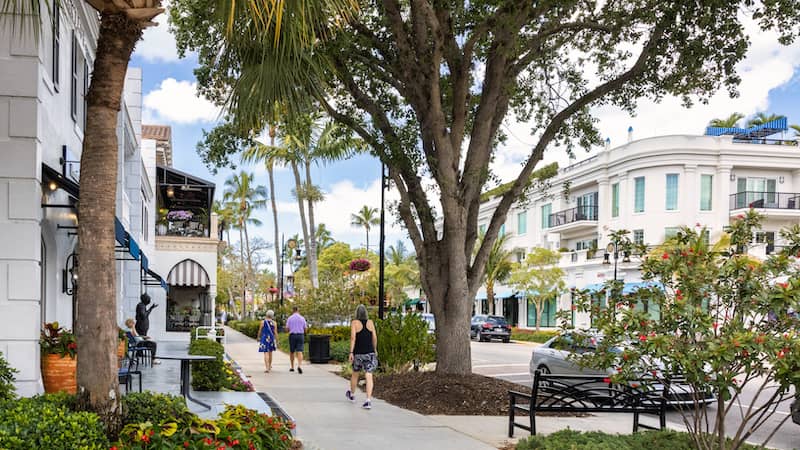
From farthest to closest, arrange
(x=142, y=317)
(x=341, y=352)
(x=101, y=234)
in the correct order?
(x=341, y=352), (x=142, y=317), (x=101, y=234)

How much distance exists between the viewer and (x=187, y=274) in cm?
3416

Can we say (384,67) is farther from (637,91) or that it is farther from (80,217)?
(80,217)

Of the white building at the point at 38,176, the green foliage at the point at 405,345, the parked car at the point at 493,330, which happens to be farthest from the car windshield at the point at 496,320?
the white building at the point at 38,176

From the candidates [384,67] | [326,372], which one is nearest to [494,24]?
[384,67]

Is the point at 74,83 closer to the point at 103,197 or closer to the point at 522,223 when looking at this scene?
the point at 103,197

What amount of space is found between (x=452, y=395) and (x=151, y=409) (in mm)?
7317

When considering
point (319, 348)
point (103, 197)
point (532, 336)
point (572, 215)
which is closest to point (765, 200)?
point (572, 215)

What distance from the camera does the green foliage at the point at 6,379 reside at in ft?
24.3

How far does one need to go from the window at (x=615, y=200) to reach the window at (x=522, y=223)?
481 inches

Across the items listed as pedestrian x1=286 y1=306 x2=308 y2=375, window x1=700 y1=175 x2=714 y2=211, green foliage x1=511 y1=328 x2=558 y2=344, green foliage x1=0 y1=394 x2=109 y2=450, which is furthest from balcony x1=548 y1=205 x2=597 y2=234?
green foliage x1=0 y1=394 x2=109 y2=450

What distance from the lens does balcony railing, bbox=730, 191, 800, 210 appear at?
41531 mm

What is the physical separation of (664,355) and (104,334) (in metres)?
4.65

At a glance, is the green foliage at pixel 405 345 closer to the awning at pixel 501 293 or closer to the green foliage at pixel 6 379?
the green foliage at pixel 6 379

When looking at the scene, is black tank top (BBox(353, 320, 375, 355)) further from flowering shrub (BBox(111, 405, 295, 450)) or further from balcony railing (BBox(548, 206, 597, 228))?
balcony railing (BBox(548, 206, 597, 228))
